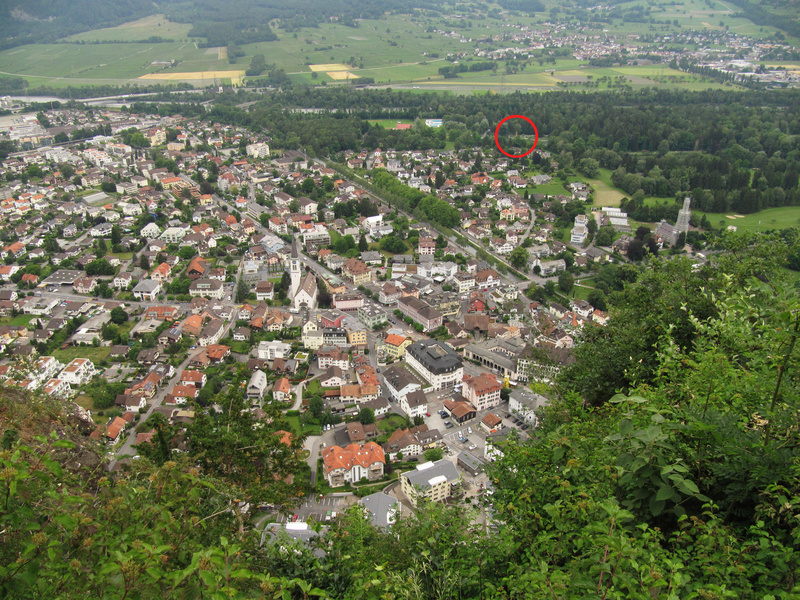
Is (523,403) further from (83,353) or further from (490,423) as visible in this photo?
(83,353)

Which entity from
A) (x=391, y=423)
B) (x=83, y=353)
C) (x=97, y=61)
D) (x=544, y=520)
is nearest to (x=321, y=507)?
(x=391, y=423)

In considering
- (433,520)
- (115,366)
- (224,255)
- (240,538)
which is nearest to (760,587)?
(433,520)

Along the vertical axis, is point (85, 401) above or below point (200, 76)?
below

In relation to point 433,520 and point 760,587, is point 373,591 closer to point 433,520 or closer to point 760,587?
point 433,520

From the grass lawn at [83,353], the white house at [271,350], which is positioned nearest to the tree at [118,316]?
the grass lawn at [83,353]

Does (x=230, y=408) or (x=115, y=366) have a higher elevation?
(x=230, y=408)

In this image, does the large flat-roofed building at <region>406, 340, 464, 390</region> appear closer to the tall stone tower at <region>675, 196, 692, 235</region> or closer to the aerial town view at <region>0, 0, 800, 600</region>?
the aerial town view at <region>0, 0, 800, 600</region>
